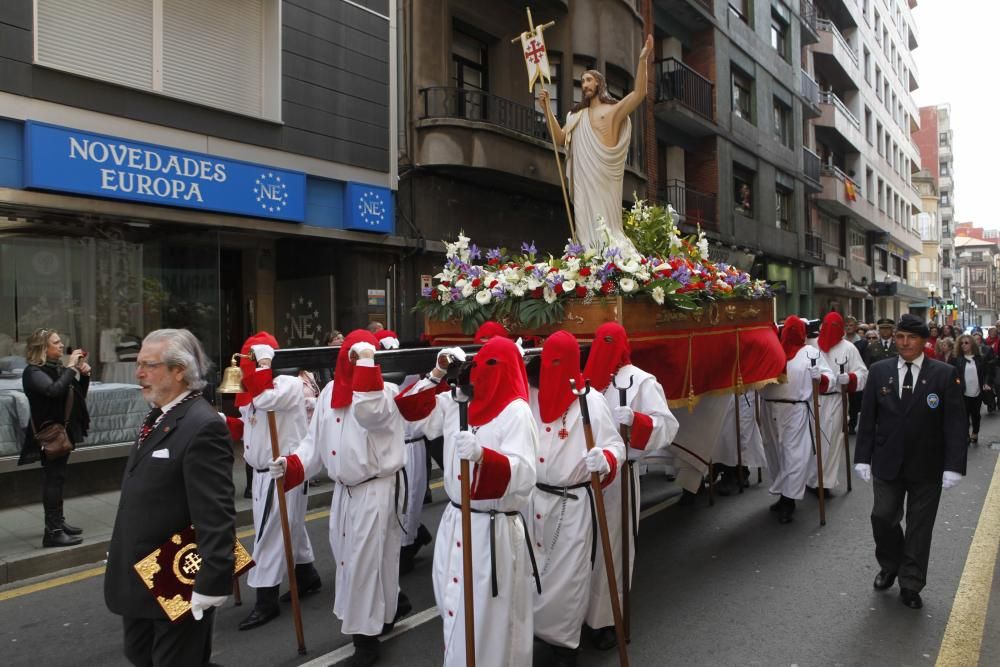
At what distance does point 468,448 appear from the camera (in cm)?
350

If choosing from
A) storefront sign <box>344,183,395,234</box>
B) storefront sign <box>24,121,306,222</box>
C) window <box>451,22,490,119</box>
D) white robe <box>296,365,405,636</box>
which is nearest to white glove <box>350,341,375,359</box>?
white robe <box>296,365,405,636</box>

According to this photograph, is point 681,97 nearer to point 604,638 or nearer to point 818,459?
point 818,459

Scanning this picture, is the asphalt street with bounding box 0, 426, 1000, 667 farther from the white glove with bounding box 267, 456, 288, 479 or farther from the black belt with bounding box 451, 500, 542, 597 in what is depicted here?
the white glove with bounding box 267, 456, 288, 479

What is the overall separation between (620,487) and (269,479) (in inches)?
98.2

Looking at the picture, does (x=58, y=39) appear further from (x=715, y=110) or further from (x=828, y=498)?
(x=715, y=110)

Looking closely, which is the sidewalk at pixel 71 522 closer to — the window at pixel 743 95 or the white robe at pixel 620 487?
the white robe at pixel 620 487

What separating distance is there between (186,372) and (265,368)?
1.83m

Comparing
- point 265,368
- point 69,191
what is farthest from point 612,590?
point 69,191

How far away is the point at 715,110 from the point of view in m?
23.1

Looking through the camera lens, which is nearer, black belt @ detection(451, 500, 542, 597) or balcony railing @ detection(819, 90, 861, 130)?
black belt @ detection(451, 500, 542, 597)

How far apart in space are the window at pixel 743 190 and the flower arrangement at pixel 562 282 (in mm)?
18620

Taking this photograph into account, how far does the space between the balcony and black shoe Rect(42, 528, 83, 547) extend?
17854 mm

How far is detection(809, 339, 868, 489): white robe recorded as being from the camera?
8.43 m

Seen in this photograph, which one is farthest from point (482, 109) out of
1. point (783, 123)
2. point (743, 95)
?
point (783, 123)
